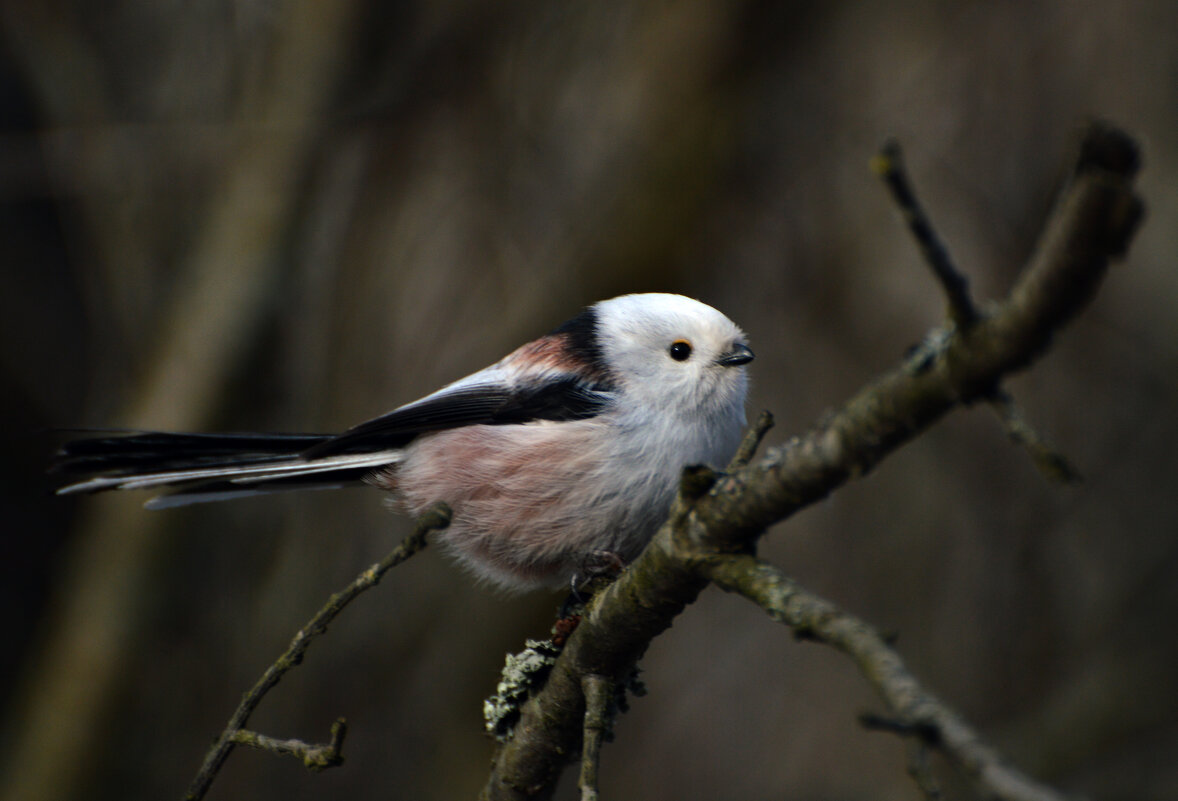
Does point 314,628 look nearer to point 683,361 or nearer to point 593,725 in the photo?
point 593,725

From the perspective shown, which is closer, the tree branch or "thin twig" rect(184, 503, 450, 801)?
the tree branch

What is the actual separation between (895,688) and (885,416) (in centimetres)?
36

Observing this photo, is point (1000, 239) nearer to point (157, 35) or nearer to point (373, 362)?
point (373, 362)

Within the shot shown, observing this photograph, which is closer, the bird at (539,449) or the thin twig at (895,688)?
the thin twig at (895,688)

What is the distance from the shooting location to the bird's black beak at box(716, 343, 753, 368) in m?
2.77

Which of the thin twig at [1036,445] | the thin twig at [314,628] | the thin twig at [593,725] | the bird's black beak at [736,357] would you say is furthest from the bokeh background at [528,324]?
the thin twig at [1036,445]

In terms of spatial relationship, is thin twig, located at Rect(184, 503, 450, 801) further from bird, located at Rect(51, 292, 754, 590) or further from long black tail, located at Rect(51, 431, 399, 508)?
long black tail, located at Rect(51, 431, 399, 508)

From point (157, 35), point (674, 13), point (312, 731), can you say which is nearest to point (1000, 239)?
point (674, 13)

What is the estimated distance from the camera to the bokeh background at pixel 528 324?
4.98 m

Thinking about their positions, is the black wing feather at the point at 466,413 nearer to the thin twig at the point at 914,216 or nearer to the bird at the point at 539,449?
the bird at the point at 539,449

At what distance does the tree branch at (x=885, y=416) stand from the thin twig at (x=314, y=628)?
16.2 inches

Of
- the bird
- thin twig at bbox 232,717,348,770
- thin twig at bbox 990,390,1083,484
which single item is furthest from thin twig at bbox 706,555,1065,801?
the bird

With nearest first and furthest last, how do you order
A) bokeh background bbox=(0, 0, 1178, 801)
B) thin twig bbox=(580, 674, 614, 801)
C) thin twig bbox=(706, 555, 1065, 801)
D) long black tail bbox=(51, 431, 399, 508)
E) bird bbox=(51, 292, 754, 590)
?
1. thin twig bbox=(706, 555, 1065, 801)
2. thin twig bbox=(580, 674, 614, 801)
3. bird bbox=(51, 292, 754, 590)
4. long black tail bbox=(51, 431, 399, 508)
5. bokeh background bbox=(0, 0, 1178, 801)

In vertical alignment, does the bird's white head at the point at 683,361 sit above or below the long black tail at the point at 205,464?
below
